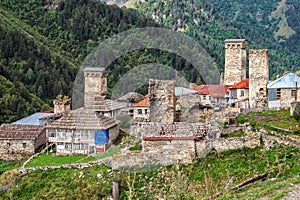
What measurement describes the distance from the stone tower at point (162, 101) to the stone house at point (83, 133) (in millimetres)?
4957

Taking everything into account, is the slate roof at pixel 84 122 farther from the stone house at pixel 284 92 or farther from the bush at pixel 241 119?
the stone house at pixel 284 92

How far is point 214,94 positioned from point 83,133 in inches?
574

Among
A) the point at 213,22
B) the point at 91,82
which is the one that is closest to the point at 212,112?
the point at 91,82

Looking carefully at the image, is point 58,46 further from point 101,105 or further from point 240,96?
point 240,96

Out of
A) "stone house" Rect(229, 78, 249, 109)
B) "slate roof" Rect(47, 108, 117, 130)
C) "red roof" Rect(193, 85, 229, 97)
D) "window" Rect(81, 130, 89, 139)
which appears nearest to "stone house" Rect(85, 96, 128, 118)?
"slate roof" Rect(47, 108, 117, 130)

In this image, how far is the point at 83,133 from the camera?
36562 mm

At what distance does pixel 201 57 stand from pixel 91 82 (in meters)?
63.2

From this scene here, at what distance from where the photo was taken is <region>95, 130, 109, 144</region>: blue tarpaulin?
35.9m

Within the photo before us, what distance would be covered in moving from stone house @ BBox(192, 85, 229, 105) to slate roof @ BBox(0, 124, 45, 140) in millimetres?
14887

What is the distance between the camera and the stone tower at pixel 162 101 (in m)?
31.8

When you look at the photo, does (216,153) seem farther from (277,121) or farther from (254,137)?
(277,121)

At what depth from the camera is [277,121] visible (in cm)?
2966

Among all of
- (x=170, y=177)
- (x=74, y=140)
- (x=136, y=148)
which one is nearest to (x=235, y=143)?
(x=170, y=177)

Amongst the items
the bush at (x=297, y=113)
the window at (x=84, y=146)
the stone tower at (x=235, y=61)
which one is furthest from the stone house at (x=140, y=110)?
the bush at (x=297, y=113)
